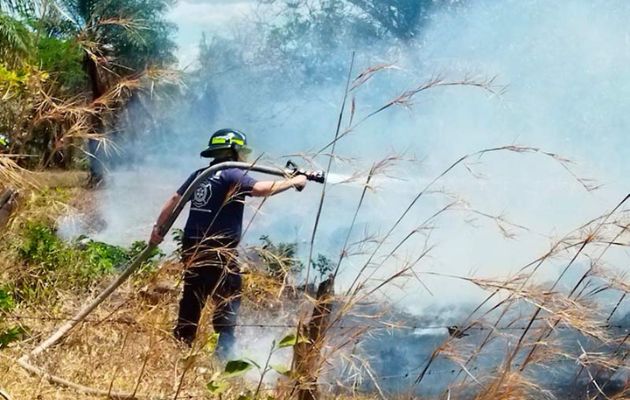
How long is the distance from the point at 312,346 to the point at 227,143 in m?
2.29

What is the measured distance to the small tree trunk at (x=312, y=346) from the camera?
2832 mm

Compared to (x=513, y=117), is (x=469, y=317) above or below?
above

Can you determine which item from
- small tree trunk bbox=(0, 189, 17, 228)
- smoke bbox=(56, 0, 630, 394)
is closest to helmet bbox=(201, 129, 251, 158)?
small tree trunk bbox=(0, 189, 17, 228)

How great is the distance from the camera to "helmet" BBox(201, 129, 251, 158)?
4.94m

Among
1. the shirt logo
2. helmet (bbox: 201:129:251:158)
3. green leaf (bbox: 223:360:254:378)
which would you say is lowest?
green leaf (bbox: 223:360:254:378)

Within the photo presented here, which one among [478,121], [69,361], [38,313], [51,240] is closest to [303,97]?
[478,121]

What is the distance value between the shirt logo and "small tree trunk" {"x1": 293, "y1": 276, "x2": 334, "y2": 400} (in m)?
1.77

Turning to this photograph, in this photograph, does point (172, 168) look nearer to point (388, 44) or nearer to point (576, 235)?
point (388, 44)

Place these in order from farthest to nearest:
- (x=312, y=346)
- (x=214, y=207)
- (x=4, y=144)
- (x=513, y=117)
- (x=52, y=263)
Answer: (x=513, y=117) < (x=52, y=263) < (x=214, y=207) < (x=4, y=144) < (x=312, y=346)

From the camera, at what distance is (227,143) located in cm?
495

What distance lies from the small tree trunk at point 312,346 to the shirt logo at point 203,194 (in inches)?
69.7

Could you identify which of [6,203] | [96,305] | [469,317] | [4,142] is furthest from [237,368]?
[4,142]

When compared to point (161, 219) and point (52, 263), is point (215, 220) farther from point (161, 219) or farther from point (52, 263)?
point (52, 263)

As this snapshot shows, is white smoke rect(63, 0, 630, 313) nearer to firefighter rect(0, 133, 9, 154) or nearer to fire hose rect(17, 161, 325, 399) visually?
fire hose rect(17, 161, 325, 399)
